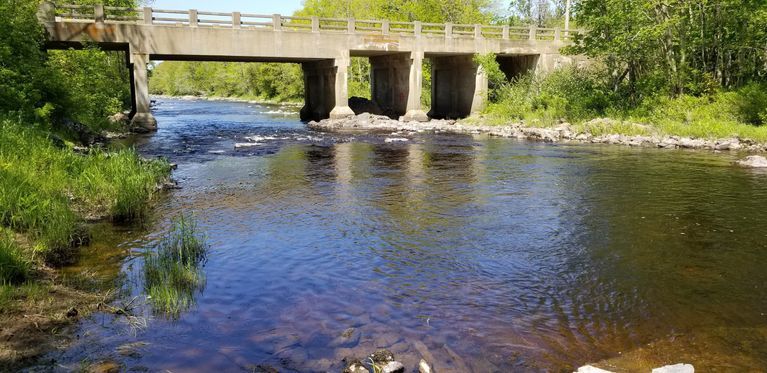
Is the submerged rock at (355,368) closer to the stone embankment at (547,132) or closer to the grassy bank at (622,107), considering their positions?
the stone embankment at (547,132)

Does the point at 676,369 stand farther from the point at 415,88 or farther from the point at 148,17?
the point at 415,88

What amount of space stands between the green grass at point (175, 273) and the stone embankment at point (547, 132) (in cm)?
2024

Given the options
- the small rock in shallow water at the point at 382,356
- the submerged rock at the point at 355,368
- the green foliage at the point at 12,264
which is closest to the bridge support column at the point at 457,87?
the green foliage at the point at 12,264

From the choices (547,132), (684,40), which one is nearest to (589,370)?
(547,132)

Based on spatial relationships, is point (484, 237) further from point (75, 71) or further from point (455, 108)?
point (455, 108)

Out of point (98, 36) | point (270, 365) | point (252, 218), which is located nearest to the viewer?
point (270, 365)

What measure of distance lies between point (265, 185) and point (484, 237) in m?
6.91

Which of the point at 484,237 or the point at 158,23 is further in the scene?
the point at 158,23

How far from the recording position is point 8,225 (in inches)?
324

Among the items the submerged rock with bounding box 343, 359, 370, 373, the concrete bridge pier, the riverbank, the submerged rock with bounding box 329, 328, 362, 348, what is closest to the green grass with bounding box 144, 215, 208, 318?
the riverbank

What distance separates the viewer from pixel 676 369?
16.7 feet

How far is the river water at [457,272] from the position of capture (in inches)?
231

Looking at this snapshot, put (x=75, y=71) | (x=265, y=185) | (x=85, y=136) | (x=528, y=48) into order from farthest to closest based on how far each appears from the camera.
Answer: (x=528, y=48) < (x=75, y=71) < (x=85, y=136) < (x=265, y=185)

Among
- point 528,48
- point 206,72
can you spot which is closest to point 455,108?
point 528,48
